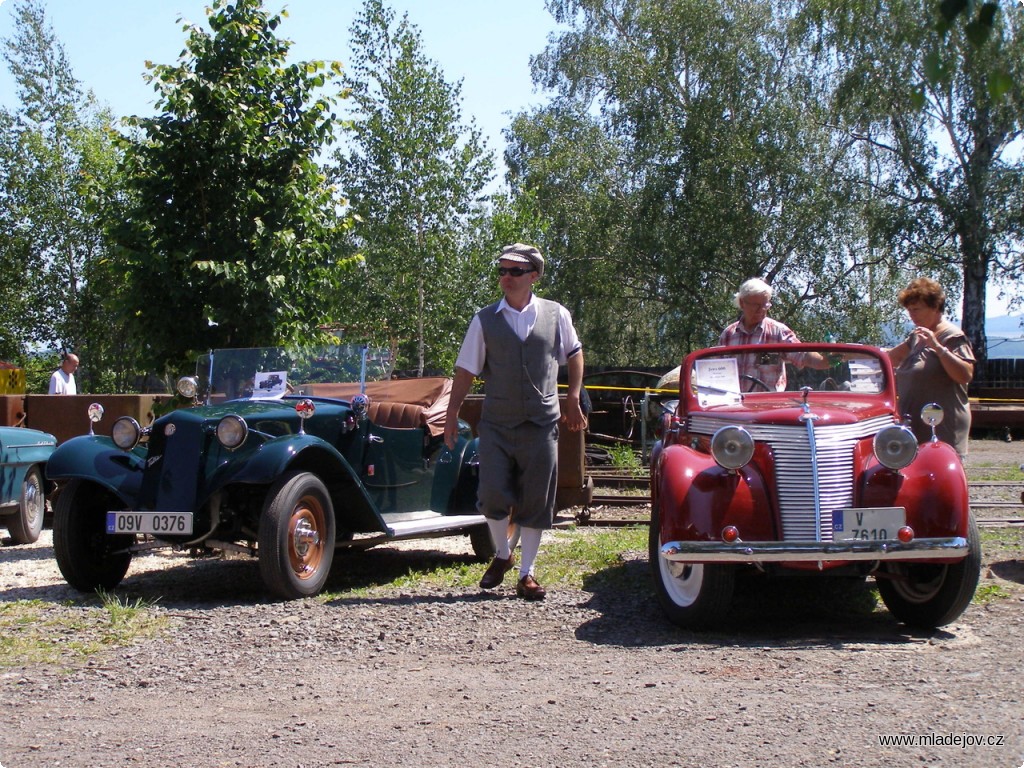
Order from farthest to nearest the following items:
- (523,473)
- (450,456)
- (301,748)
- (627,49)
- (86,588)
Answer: (627,49) → (450,456) → (86,588) → (523,473) → (301,748)

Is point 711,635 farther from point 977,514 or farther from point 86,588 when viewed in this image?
point 977,514

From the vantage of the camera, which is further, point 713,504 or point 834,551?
point 713,504

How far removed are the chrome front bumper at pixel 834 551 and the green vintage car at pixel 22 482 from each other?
676 centimetres

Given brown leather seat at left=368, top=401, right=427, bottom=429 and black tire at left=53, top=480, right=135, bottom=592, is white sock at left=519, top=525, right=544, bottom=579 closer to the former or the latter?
brown leather seat at left=368, top=401, right=427, bottom=429

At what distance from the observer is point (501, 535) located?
240 inches

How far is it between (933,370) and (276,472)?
386 cm

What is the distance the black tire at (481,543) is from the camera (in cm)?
750

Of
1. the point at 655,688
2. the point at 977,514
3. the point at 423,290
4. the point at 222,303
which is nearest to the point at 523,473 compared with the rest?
the point at 655,688

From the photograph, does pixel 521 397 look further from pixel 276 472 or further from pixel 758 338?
pixel 758 338

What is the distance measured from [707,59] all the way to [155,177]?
2261 centimetres

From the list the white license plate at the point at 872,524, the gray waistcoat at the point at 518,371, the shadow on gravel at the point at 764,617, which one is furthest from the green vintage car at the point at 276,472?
the white license plate at the point at 872,524

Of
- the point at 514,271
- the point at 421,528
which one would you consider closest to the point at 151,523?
the point at 421,528

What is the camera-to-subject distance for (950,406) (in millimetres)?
6293

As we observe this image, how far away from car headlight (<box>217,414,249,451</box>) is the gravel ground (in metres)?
0.91
